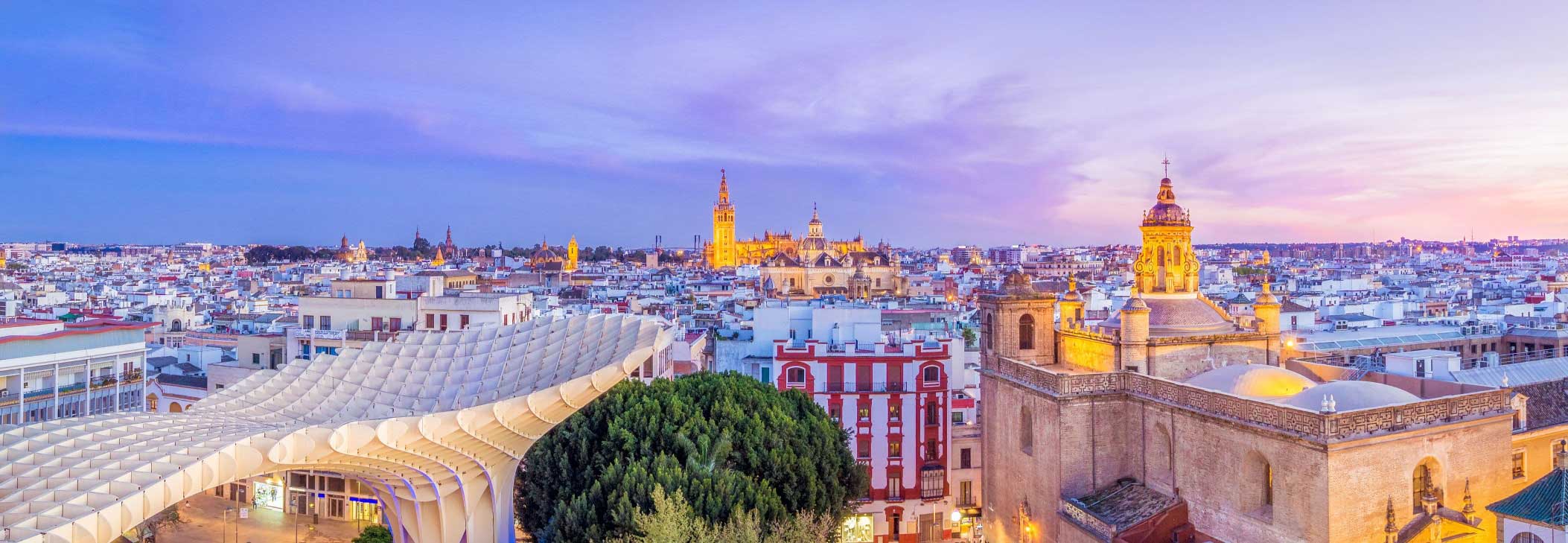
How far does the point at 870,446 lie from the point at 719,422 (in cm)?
1000

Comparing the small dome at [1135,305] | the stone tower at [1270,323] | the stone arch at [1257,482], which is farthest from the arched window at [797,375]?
the stone arch at [1257,482]

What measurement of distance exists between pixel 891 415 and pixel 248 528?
887 inches

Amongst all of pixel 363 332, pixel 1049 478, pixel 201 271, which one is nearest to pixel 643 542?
pixel 1049 478

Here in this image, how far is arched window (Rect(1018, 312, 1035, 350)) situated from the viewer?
2872 cm

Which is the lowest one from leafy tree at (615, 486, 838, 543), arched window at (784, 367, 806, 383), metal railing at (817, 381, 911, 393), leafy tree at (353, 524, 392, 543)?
leafy tree at (353, 524, 392, 543)

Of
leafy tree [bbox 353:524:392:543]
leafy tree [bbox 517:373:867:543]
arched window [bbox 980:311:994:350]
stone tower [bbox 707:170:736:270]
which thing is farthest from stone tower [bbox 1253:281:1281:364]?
stone tower [bbox 707:170:736:270]

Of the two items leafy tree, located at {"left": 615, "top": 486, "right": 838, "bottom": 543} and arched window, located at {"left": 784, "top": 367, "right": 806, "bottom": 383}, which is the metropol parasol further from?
arched window, located at {"left": 784, "top": 367, "right": 806, "bottom": 383}

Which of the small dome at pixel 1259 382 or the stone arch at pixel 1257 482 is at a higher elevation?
the small dome at pixel 1259 382

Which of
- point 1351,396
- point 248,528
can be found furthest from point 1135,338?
point 248,528

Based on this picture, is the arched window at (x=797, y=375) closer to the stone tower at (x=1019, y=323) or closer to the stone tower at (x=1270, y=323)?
the stone tower at (x=1019, y=323)

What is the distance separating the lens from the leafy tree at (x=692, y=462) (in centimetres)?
1916

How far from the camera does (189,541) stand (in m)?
31.3

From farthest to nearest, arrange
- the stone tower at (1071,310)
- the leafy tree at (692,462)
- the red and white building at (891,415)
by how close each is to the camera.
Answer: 1. the red and white building at (891,415)
2. the stone tower at (1071,310)
3. the leafy tree at (692,462)

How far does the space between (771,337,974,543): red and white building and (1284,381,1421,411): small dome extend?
1332 centimetres
